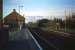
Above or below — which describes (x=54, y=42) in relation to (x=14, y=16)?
below

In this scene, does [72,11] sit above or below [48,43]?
above

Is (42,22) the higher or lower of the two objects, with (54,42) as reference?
higher

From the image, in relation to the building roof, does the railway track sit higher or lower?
lower

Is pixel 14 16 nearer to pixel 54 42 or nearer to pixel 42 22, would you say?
pixel 42 22

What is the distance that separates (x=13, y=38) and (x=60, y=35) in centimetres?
48

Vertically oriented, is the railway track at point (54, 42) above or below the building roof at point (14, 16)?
below

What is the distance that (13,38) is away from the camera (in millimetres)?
4910

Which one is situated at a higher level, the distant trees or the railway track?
the distant trees

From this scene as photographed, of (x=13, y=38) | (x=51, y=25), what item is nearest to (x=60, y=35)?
(x=51, y=25)

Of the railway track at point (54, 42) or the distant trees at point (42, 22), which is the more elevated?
the distant trees at point (42, 22)

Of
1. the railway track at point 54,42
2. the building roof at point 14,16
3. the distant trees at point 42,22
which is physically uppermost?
the building roof at point 14,16

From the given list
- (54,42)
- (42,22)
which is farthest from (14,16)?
(54,42)

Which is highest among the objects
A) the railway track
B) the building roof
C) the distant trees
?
the building roof

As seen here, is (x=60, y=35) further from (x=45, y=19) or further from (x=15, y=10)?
(x=15, y=10)
